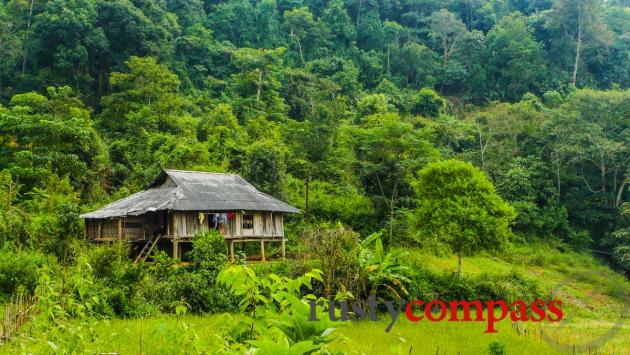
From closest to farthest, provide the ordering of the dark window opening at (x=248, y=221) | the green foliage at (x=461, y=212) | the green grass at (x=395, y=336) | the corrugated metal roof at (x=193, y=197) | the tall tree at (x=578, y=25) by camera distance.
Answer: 1. the green grass at (x=395, y=336)
2. the green foliage at (x=461, y=212)
3. the corrugated metal roof at (x=193, y=197)
4. the dark window opening at (x=248, y=221)
5. the tall tree at (x=578, y=25)

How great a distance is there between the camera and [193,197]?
1916 centimetres

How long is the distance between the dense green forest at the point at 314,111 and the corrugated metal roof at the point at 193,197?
195 centimetres

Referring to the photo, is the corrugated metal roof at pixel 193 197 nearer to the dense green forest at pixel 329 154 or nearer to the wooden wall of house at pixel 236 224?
the wooden wall of house at pixel 236 224

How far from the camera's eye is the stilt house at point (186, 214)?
18578mm

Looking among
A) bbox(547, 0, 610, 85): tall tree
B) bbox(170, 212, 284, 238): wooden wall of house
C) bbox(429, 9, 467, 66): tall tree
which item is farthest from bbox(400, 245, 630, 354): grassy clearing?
bbox(429, 9, 467, 66): tall tree

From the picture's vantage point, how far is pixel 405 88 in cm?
4625

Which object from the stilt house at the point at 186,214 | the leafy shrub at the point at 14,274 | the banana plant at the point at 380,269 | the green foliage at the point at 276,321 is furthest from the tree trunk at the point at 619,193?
the green foliage at the point at 276,321

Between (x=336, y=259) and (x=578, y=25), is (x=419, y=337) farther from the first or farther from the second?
(x=578, y=25)

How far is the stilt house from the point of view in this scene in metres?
18.6

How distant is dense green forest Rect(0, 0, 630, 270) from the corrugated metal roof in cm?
195

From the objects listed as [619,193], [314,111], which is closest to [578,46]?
[619,193]

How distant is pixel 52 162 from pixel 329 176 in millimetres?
14507

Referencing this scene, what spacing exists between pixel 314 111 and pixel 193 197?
14111mm

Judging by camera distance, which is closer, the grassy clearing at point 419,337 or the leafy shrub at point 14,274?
the grassy clearing at point 419,337
